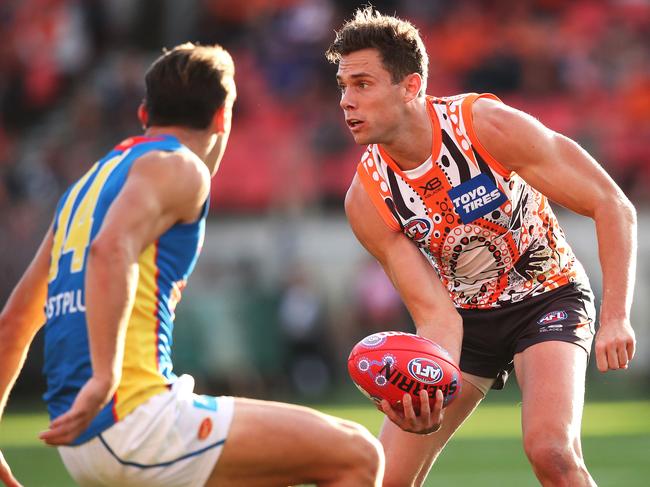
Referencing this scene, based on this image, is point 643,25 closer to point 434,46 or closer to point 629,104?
point 629,104

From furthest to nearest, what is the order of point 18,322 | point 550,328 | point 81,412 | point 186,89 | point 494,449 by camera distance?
point 494,449
point 550,328
point 18,322
point 186,89
point 81,412

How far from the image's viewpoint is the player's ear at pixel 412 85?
17.8 feet

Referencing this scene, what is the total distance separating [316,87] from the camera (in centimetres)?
1681

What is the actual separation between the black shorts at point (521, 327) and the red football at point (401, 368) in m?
0.59

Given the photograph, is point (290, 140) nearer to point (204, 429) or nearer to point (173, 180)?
point (173, 180)

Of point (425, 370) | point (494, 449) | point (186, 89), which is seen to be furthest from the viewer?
point (494, 449)

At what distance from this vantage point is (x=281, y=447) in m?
3.99

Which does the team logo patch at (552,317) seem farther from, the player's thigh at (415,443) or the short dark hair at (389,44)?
the short dark hair at (389,44)

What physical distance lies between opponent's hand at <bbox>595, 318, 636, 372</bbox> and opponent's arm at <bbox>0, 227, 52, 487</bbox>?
2.22 meters

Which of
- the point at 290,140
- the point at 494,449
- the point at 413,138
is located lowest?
the point at 494,449

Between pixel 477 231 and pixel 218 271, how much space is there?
1044 cm

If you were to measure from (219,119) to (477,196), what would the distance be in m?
1.51

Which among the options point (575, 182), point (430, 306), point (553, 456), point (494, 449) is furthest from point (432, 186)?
point (494, 449)

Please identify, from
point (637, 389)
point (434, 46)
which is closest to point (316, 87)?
point (434, 46)
